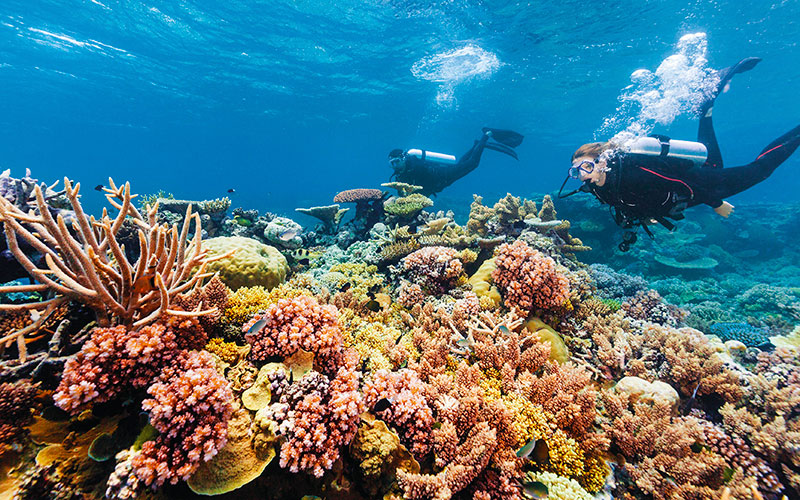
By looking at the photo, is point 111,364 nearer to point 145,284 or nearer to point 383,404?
point 145,284

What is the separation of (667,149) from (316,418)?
25.4 feet

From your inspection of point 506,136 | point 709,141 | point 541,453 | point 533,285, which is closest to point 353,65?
point 506,136

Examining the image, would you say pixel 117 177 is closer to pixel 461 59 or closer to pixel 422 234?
pixel 461 59

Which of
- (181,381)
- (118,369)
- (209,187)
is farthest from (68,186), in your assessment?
(209,187)

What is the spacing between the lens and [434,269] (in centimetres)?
564

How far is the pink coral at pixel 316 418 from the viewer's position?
2.01 metres

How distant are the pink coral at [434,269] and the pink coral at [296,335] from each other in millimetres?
2904

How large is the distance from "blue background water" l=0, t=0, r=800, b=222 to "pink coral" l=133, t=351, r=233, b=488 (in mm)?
22926

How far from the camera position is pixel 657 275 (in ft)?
49.1

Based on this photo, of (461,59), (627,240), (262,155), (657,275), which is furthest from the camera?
(262,155)

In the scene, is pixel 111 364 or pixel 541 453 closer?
pixel 111 364

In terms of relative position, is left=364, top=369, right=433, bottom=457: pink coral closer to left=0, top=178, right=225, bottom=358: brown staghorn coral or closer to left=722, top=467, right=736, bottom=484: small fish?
left=0, top=178, right=225, bottom=358: brown staghorn coral

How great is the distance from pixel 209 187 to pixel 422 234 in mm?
148889

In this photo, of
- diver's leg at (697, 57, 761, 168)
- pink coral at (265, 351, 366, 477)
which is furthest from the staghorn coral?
diver's leg at (697, 57, 761, 168)
